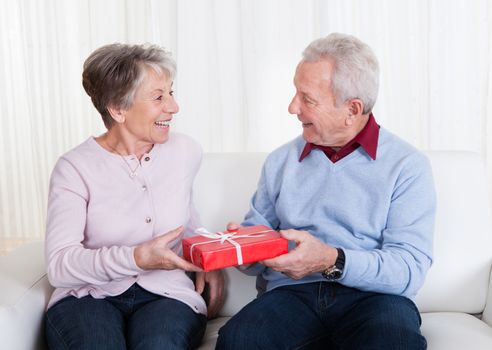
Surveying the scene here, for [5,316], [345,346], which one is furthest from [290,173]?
[5,316]

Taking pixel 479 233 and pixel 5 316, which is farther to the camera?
pixel 479 233

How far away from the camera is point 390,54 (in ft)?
10.7

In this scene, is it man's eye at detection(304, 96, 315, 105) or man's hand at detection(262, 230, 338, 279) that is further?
man's eye at detection(304, 96, 315, 105)

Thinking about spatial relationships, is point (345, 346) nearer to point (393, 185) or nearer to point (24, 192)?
point (393, 185)

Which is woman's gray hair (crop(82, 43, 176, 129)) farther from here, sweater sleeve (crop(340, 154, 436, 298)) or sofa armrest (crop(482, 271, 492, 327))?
sofa armrest (crop(482, 271, 492, 327))

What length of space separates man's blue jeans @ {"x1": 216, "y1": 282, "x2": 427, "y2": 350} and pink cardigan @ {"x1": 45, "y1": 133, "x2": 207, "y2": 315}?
0.75ft

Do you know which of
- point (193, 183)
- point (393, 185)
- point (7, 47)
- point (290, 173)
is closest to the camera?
point (393, 185)

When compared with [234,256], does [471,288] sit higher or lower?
lower

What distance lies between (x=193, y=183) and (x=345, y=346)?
74cm

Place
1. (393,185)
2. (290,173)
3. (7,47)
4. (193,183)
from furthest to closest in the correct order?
(7,47) < (193,183) < (290,173) < (393,185)

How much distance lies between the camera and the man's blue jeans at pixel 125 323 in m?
1.63

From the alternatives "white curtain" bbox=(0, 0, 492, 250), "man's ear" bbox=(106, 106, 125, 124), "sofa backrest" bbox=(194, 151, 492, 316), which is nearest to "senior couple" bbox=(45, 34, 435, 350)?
"man's ear" bbox=(106, 106, 125, 124)

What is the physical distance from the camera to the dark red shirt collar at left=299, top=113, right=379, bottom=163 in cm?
177

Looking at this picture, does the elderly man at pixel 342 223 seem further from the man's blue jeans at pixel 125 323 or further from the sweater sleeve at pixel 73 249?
the sweater sleeve at pixel 73 249
